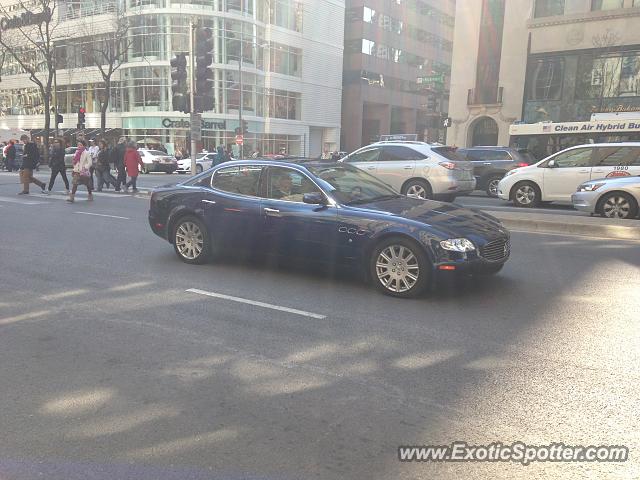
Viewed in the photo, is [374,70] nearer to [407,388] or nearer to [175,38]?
[175,38]

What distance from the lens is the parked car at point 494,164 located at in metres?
17.9

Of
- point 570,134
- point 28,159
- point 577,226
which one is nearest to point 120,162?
point 28,159

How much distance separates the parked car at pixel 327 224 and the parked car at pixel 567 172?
823 centimetres

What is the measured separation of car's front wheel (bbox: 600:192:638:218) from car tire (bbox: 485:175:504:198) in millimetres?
6402

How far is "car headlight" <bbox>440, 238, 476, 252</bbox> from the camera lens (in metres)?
5.55

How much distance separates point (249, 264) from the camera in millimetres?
7484

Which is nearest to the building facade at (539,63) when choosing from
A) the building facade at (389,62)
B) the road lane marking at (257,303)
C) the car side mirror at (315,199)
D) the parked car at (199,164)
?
the parked car at (199,164)

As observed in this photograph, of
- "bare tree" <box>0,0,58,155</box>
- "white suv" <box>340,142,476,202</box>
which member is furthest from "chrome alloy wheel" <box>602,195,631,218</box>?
"bare tree" <box>0,0,58,155</box>

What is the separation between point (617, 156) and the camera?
13016mm

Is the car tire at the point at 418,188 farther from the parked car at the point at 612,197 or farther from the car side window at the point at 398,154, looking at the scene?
the parked car at the point at 612,197

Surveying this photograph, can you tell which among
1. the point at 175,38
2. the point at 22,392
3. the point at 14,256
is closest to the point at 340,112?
the point at 175,38

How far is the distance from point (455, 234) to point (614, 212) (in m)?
7.66

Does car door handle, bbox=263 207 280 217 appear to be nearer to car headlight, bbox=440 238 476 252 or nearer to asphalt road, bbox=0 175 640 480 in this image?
asphalt road, bbox=0 175 640 480

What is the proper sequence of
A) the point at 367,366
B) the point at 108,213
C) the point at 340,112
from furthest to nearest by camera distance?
1. the point at 340,112
2. the point at 108,213
3. the point at 367,366
